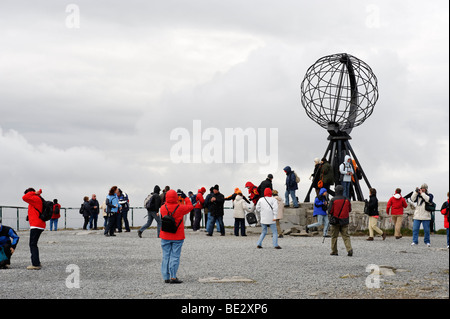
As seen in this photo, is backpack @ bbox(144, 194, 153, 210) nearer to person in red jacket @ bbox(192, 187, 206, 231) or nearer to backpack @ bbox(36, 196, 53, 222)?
person in red jacket @ bbox(192, 187, 206, 231)

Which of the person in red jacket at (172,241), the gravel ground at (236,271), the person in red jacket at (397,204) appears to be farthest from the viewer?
the person in red jacket at (397,204)

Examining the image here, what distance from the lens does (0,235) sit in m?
13.5

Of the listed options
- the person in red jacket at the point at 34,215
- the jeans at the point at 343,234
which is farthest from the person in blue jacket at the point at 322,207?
the person in red jacket at the point at 34,215

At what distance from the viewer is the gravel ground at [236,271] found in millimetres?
10367

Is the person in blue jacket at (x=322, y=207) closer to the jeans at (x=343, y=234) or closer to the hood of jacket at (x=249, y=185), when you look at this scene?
the hood of jacket at (x=249, y=185)

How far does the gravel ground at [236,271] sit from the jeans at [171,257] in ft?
0.88

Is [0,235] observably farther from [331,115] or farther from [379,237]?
[331,115]

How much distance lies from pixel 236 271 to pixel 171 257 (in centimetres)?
201

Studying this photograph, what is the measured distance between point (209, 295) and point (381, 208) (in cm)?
1686

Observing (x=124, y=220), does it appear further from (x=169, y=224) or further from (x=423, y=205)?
(x=169, y=224)

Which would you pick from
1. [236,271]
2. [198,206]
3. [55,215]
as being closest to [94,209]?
[55,215]

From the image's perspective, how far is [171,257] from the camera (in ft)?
37.4

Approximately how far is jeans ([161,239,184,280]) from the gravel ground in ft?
0.88
